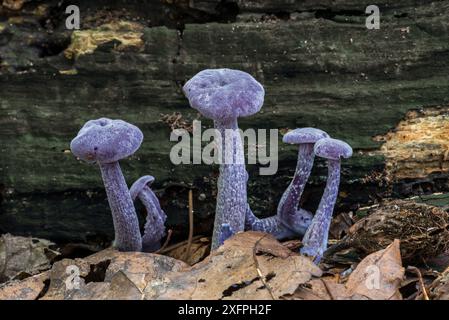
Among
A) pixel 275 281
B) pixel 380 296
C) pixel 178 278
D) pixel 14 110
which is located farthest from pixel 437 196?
pixel 14 110

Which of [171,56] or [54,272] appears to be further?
[171,56]

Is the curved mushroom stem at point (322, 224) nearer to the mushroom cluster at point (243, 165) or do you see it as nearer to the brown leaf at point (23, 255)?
the mushroom cluster at point (243, 165)

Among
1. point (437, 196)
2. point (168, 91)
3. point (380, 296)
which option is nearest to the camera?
point (380, 296)

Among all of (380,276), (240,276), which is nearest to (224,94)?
(240,276)

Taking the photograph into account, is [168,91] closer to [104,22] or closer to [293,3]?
[104,22]

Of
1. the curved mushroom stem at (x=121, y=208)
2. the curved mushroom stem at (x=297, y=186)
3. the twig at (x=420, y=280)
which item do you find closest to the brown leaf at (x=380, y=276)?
the twig at (x=420, y=280)

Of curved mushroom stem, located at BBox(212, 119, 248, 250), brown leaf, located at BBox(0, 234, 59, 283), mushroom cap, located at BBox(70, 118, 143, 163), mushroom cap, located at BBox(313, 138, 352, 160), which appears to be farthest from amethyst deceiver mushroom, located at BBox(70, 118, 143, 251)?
mushroom cap, located at BBox(313, 138, 352, 160)

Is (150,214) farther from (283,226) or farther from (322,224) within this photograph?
(322,224)
